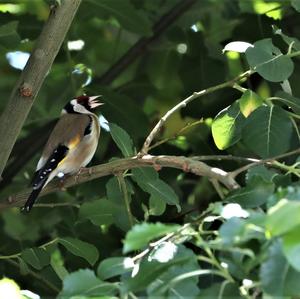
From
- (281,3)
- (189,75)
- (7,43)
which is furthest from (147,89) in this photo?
(7,43)

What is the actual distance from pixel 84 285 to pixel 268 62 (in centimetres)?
127

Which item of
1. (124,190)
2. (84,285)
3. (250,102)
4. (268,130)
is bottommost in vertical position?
(124,190)

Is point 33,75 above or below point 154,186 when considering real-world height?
above

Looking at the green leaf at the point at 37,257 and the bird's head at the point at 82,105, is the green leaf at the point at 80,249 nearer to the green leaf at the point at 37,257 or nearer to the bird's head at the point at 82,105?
the green leaf at the point at 37,257

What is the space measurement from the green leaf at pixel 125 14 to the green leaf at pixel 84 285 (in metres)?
2.81

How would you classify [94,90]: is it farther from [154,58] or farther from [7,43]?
[154,58]

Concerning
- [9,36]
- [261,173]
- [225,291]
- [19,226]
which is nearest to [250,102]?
[261,173]

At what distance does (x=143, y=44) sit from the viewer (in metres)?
5.73

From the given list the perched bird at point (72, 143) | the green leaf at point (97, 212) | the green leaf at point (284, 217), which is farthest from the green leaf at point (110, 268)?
the perched bird at point (72, 143)

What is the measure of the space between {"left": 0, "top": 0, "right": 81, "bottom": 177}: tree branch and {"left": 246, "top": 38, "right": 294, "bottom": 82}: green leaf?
3.03 ft

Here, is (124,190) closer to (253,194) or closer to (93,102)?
(253,194)

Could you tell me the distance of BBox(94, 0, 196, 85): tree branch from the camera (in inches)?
221

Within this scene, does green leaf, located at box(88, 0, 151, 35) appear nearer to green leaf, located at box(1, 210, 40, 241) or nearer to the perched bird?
the perched bird

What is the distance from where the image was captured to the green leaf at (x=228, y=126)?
3.50 metres
